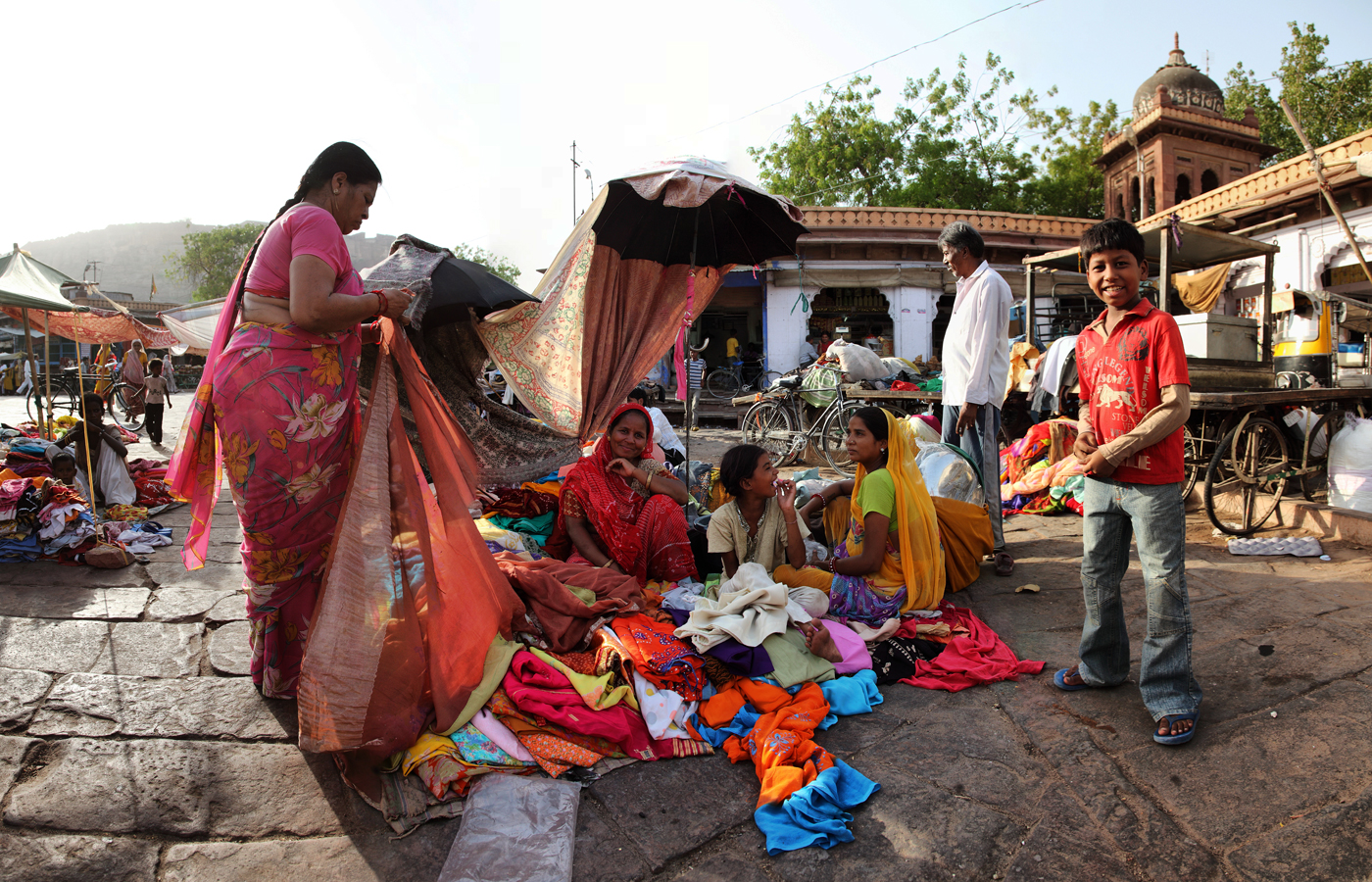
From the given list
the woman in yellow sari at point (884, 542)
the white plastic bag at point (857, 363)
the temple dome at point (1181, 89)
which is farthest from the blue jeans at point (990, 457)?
the temple dome at point (1181, 89)

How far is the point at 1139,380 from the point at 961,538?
1.66 m

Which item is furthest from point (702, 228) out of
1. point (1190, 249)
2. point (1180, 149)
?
point (1180, 149)

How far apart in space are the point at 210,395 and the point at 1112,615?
313 centimetres

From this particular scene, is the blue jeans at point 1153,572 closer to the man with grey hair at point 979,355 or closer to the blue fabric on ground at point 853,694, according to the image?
the blue fabric on ground at point 853,694

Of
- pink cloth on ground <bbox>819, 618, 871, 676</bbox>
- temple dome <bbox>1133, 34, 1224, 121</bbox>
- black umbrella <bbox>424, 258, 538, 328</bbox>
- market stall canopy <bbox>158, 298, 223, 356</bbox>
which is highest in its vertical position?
temple dome <bbox>1133, 34, 1224, 121</bbox>

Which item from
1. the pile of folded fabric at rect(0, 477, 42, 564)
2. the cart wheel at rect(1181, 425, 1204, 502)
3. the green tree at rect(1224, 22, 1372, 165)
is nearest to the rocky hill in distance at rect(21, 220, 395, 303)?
the green tree at rect(1224, 22, 1372, 165)

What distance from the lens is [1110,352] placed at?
240 cm

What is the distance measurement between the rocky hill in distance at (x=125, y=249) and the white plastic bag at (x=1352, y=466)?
116m

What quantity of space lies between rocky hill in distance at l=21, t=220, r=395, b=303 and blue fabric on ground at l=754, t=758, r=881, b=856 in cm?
11663

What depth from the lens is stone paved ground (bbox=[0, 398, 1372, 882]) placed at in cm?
180

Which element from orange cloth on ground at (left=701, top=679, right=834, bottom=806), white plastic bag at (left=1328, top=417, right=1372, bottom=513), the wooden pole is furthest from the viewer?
the wooden pole

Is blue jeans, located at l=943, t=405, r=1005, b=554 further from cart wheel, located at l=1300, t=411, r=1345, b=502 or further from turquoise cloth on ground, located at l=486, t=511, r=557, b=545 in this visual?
cart wheel, located at l=1300, t=411, r=1345, b=502

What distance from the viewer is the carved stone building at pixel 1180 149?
58.1ft

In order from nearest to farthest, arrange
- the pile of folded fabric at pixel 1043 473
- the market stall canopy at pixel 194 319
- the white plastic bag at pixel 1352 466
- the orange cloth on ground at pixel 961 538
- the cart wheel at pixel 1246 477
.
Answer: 1. the orange cloth on ground at pixel 961 538
2. the white plastic bag at pixel 1352 466
3. the cart wheel at pixel 1246 477
4. the pile of folded fabric at pixel 1043 473
5. the market stall canopy at pixel 194 319
